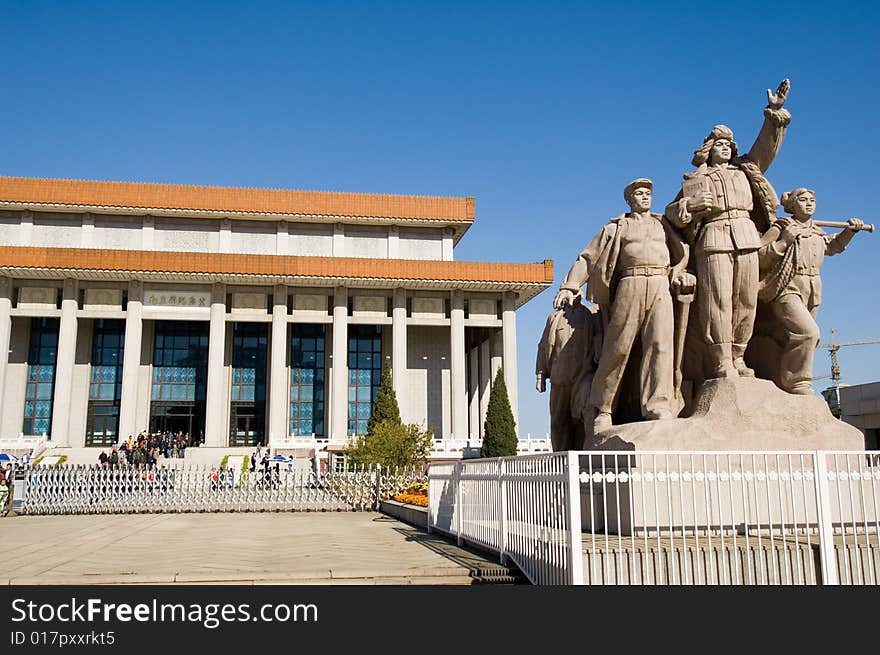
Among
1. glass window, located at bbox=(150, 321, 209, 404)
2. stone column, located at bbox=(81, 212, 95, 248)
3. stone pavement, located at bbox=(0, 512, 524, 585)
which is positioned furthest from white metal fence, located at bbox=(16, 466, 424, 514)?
stone column, located at bbox=(81, 212, 95, 248)

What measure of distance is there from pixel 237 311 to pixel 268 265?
10.6 ft

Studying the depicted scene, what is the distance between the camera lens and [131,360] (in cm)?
3650

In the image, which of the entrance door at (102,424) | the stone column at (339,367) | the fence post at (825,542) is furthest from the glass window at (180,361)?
the fence post at (825,542)

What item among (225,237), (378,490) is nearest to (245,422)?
(225,237)

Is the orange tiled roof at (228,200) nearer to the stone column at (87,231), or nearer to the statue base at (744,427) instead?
the stone column at (87,231)

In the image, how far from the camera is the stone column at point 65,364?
3553 cm

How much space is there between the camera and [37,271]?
35.7m

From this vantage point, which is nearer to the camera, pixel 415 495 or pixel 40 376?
pixel 415 495

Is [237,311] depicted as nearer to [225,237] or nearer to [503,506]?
[225,237]

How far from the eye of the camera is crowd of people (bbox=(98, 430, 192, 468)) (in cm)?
2789

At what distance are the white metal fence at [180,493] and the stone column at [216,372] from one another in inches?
745

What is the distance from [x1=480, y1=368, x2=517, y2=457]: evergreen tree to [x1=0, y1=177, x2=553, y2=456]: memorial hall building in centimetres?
884
